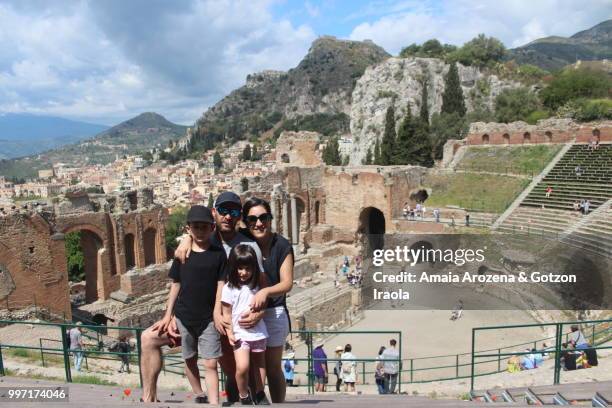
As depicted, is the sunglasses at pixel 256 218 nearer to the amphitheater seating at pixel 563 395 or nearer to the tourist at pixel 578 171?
the amphitheater seating at pixel 563 395

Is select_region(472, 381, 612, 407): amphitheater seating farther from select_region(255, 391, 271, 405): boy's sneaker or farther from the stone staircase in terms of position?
the stone staircase

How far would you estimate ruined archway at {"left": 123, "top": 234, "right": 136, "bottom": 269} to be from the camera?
22422 mm

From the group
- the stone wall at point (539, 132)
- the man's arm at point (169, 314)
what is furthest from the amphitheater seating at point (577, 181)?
the man's arm at point (169, 314)

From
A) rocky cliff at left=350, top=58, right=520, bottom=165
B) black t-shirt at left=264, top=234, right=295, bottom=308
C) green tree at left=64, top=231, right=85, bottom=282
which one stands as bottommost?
green tree at left=64, top=231, right=85, bottom=282

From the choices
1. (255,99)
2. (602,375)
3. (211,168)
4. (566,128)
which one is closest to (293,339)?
(602,375)

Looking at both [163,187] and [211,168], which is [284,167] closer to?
[163,187]

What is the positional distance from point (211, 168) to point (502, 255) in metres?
113

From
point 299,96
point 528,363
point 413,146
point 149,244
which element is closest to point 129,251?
point 149,244

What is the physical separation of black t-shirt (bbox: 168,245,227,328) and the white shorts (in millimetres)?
557

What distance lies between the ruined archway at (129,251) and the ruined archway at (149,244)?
2.51 ft

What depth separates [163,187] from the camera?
344 ft

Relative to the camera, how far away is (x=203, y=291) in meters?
4.48

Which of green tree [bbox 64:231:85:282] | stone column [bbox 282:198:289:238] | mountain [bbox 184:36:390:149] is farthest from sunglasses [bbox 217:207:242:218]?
mountain [bbox 184:36:390:149]

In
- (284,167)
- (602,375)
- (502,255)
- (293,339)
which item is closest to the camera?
(602,375)
